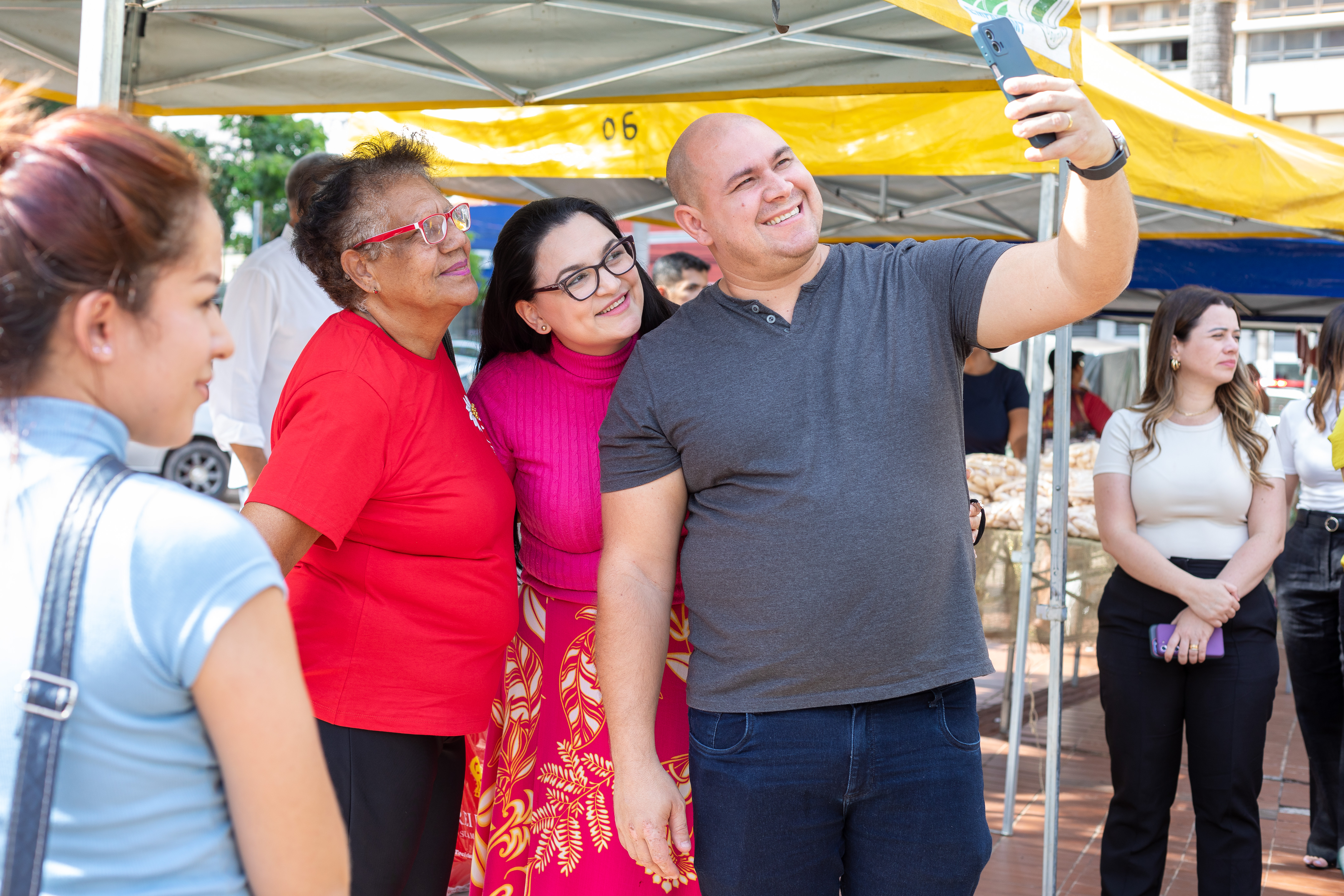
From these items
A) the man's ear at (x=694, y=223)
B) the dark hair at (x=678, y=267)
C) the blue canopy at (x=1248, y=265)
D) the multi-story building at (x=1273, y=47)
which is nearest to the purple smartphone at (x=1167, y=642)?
the man's ear at (x=694, y=223)

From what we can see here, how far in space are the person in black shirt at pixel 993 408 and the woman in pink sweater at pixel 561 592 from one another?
4.46 meters

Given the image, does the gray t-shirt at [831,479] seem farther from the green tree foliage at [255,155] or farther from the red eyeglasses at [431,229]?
the green tree foliage at [255,155]

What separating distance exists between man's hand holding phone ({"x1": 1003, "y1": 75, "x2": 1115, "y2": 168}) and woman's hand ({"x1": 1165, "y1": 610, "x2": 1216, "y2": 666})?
2.04m

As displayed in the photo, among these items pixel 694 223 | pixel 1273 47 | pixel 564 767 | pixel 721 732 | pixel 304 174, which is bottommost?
pixel 564 767

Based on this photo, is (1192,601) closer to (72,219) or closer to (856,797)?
(856,797)

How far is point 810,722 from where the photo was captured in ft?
6.05

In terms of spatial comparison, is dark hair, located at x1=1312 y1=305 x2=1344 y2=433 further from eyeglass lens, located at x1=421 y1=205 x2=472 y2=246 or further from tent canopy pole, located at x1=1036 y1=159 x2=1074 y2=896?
eyeglass lens, located at x1=421 y1=205 x2=472 y2=246

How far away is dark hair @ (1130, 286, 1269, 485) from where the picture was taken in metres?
3.33

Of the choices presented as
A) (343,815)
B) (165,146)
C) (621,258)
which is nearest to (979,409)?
(621,258)

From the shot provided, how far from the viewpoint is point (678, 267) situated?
6.04 meters

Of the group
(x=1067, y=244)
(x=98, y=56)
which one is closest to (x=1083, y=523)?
(x=1067, y=244)

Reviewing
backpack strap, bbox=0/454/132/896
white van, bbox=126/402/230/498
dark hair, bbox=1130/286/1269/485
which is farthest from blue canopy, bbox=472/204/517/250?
backpack strap, bbox=0/454/132/896

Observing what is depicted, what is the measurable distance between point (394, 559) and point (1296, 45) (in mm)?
53525

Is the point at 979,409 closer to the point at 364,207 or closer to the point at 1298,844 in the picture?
the point at 1298,844
